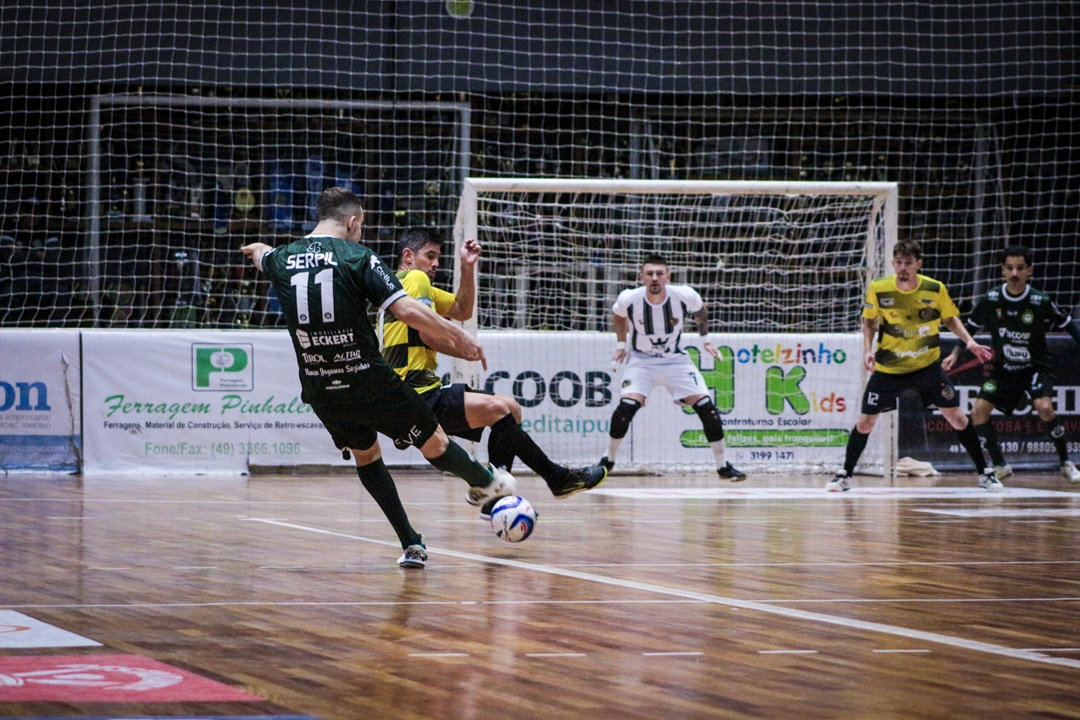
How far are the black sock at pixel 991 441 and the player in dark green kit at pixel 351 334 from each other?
8.22m

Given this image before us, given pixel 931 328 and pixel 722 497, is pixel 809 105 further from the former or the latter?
pixel 722 497

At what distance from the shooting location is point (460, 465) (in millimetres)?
6863

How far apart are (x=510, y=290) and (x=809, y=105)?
18.6 ft

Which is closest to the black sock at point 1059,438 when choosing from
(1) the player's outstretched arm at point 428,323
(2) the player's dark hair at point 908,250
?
(2) the player's dark hair at point 908,250

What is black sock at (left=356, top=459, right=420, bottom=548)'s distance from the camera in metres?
6.82

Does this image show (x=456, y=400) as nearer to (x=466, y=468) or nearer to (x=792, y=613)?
(x=466, y=468)

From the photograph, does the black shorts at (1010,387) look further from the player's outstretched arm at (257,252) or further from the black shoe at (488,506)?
the player's outstretched arm at (257,252)

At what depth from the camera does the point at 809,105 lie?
19484 millimetres

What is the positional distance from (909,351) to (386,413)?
7.01 meters

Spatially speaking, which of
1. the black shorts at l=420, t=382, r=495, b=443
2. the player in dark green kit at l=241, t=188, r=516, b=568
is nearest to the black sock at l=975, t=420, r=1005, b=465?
the black shorts at l=420, t=382, r=495, b=443

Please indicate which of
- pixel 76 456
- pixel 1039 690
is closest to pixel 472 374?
pixel 76 456

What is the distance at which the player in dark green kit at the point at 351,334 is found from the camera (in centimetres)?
639

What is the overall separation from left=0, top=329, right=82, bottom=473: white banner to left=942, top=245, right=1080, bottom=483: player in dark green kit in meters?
9.06

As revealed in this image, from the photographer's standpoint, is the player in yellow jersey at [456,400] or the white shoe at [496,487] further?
the player in yellow jersey at [456,400]
